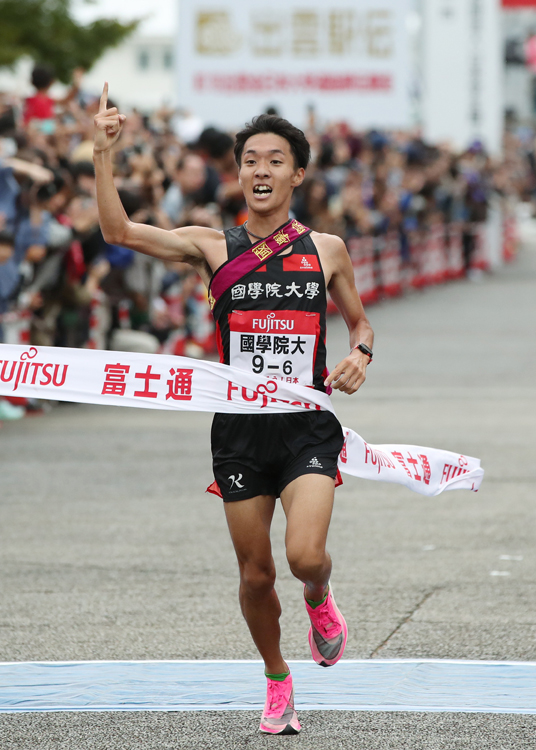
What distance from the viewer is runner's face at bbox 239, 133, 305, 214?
4.86 meters

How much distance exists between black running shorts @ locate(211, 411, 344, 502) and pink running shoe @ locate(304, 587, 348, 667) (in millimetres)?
470

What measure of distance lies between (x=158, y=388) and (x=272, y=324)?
2.52ft

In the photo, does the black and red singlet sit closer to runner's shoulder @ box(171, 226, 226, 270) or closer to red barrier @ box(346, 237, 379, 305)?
runner's shoulder @ box(171, 226, 226, 270)

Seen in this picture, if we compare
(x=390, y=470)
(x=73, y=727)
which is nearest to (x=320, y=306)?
(x=390, y=470)

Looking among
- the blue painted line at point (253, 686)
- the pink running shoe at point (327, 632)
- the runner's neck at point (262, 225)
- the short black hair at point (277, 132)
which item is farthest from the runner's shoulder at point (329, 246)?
the blue painted line at point (253, 686)

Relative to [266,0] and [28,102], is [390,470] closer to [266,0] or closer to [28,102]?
[28,102]

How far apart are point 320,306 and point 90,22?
41.6m

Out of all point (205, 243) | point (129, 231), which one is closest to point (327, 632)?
point (205, 243)

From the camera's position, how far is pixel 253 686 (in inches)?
208

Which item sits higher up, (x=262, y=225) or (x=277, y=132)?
(x=277, y=132)

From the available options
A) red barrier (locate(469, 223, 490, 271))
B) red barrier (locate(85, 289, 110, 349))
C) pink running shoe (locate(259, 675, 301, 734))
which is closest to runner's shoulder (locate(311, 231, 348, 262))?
pink running shoe (locate(259, 675, 301, 734))

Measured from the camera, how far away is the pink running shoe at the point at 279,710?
4730 millimetres

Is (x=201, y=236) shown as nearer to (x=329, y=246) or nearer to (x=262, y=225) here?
(x=262, y=225)

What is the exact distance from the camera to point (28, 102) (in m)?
15.2
